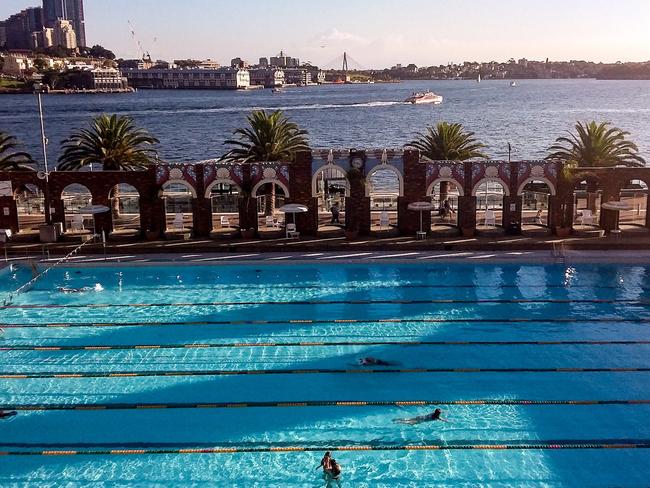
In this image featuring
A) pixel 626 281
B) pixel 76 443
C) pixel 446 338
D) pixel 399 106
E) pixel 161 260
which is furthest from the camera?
pixel 399 106

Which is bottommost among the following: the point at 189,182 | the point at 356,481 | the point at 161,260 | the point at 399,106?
the point at 356,481

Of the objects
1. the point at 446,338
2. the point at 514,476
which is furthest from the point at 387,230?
the point at 514,476

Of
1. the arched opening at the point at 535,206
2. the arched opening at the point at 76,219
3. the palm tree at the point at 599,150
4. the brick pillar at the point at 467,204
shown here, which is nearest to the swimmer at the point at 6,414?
the arched opening at the point at 76,219

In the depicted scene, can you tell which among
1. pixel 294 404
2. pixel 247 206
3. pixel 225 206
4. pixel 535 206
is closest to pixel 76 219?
pixel 225 206

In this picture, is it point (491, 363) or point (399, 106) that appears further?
point (399, 106)

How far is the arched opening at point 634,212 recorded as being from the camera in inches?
1320

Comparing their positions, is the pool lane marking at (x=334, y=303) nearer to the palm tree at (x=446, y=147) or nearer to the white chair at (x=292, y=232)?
the white chair at (x=292, y=232)

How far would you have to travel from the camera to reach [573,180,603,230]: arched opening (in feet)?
111

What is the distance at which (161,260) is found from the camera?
29.3m

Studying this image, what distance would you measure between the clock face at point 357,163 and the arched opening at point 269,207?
3136 mm

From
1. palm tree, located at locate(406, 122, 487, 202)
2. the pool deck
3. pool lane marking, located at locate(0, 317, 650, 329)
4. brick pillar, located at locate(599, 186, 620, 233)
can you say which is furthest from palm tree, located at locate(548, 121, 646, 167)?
pool lane marking, located at locate(0, 317, 650, 329)

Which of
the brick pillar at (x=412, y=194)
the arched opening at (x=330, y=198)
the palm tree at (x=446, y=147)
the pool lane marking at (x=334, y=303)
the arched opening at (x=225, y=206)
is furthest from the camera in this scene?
the palm tree at (x=446, y=147)

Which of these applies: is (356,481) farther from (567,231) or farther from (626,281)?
(567,231)

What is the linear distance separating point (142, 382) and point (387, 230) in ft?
56.9
